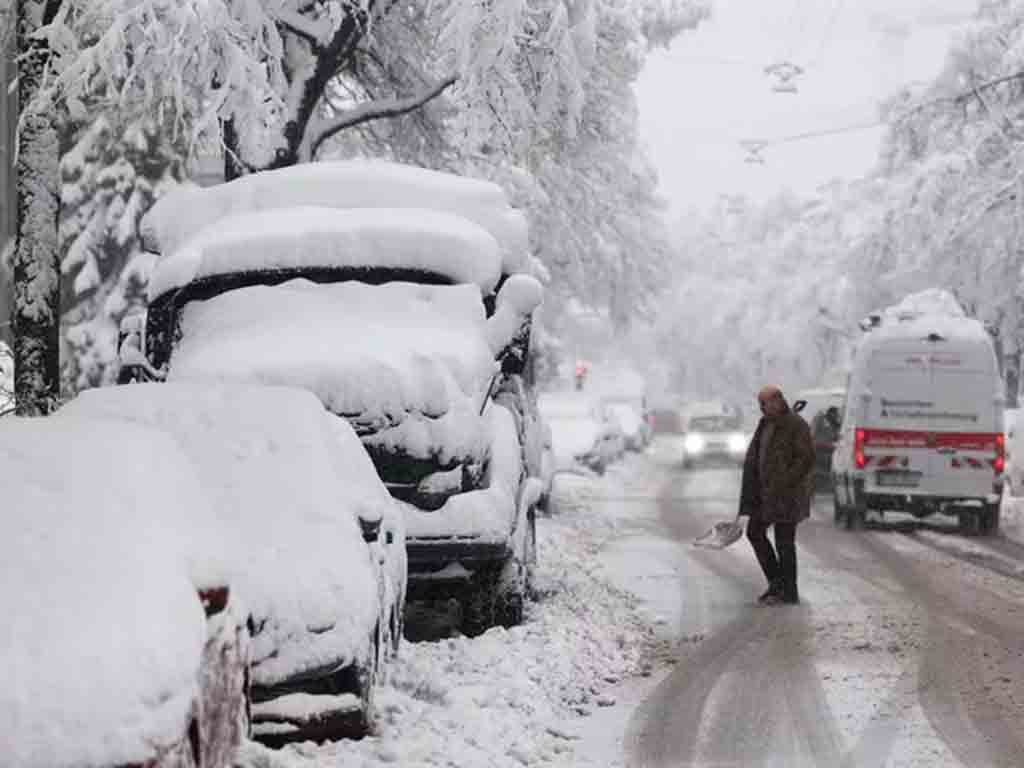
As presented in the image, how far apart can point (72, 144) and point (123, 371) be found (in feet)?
67.4

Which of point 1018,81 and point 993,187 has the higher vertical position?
point 1018,81

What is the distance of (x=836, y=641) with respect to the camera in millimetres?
10867

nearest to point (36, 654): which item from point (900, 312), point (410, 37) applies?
point (410, 37)

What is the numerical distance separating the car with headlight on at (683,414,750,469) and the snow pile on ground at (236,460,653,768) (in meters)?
31.1

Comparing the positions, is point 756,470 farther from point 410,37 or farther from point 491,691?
point 410,37

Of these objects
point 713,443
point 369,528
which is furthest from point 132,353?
point 713,443

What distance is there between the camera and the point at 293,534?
22.0 ft

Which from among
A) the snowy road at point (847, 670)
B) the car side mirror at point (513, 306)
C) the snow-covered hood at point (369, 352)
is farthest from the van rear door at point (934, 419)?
the snow-covered hood at point (369, 352)

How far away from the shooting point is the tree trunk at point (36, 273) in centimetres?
1111

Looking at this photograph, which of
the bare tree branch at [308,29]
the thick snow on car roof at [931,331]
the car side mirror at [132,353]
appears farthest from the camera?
the thick snow on car roof at [931,331]

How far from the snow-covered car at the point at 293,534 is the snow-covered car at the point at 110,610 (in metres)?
0.34

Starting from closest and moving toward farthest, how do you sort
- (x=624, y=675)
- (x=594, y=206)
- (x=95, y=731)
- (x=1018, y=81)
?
1. (x=95, y=731)
2. (x=624, y=675)
3. (x=594, y=206)
4. (x=1018, y=81)

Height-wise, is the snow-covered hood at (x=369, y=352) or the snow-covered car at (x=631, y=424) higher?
the snow-covered hood at (x=369, y=352)

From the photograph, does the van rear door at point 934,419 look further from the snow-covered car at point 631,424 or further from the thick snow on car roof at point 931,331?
the snow-covered car at point 631,424
